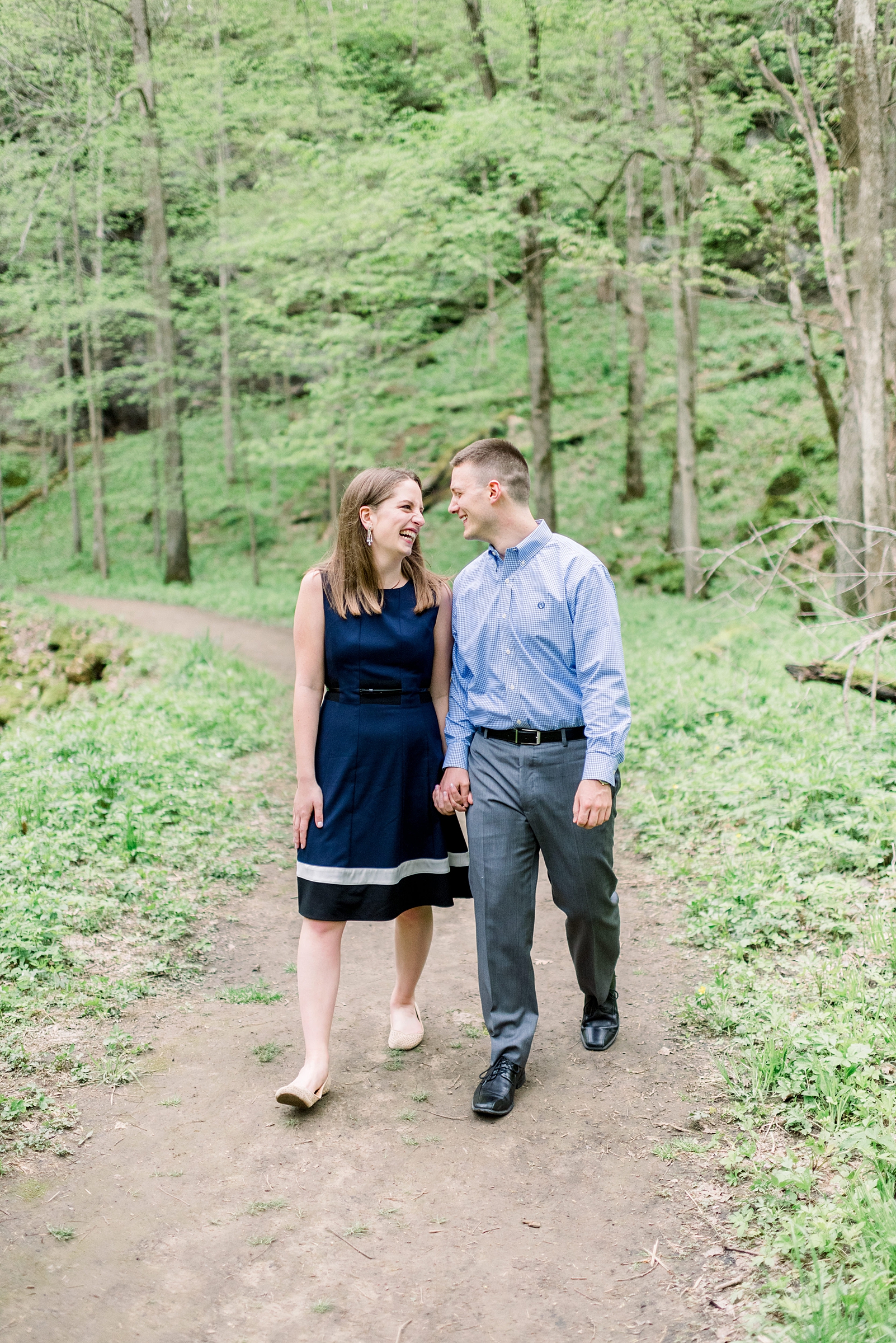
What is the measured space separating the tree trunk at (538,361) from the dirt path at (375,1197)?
1171 centimetres

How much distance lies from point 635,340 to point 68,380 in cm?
1318

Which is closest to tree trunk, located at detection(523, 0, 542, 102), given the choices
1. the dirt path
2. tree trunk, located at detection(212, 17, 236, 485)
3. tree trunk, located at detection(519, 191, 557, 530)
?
tree trunk, located at detection(519, 191, 557, 530)

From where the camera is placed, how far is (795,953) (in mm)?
4074

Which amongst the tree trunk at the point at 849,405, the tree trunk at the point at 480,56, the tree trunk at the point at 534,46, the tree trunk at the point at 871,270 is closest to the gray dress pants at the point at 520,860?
the tree trunk at the point at 871,270

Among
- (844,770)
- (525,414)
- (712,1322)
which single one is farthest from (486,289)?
(712,1322)

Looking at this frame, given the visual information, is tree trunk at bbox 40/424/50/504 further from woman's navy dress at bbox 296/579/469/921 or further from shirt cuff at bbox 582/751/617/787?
shirt cuff at bbox 582/751/617/787

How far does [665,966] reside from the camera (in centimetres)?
431

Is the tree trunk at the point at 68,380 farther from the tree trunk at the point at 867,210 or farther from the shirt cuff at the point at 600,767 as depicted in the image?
the shirt cuff at the point at 600,767

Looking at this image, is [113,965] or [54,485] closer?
[113,965]

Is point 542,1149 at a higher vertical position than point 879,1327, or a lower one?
lower

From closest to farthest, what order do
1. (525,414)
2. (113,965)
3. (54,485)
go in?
(113,965) < (525,414) < (54,485)

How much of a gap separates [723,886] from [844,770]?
121cm

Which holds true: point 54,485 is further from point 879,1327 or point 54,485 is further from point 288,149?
point 879,1327

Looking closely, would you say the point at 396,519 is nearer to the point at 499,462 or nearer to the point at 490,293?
the point at 499,462
